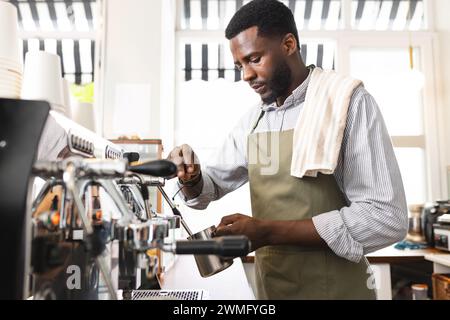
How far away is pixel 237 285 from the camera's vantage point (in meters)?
0.66

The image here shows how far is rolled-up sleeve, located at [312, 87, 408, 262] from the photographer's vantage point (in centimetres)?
55

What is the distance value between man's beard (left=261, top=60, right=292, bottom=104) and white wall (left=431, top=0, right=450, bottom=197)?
579 millimetres

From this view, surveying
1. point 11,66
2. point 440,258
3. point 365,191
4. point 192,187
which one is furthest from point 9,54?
point 440,258

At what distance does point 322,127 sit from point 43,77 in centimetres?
47

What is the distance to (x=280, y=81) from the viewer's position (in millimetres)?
650

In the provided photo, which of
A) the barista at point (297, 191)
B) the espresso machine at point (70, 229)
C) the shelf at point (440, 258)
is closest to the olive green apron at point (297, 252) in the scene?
the barista at point (297, 191)

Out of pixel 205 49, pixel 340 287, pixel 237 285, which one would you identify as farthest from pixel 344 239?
pixel 205 49

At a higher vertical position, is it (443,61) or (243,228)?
(443,61)

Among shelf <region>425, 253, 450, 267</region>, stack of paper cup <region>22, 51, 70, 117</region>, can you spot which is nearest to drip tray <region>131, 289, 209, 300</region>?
stack of paper cup <region>22, 51, 70, 117</region>

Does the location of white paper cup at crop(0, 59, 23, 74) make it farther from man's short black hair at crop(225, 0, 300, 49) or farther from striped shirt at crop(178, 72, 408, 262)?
striped shirt at crop(178, 72, 408, 262)

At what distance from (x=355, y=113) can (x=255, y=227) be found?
0.22 metres

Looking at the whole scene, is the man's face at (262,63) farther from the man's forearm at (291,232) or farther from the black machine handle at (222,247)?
the black machine handle at (222,247)

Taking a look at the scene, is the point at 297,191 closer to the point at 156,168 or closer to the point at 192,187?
the point at 192,187
